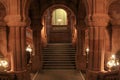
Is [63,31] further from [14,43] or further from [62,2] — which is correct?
[14,43]

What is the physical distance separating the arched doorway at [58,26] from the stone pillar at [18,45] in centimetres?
1152

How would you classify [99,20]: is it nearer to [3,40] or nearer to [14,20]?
[14,20]

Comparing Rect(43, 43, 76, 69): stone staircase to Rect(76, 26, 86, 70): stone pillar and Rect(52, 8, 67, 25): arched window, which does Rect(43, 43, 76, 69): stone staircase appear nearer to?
Rect(76, 26, 86, 70): stone pillar

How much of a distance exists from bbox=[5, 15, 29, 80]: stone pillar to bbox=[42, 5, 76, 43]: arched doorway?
11.5 metres

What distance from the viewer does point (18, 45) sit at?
8391 millimetres

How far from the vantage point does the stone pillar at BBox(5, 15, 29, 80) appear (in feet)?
26.9

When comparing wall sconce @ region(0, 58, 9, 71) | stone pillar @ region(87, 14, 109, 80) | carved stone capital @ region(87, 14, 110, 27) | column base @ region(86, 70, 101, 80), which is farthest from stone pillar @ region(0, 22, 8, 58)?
carved stone capital @ region(87, 14, 110, 27)

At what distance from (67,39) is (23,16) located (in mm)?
12429

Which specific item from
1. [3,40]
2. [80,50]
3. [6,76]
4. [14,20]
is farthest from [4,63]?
[80,50]

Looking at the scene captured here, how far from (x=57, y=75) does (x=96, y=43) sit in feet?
14.8

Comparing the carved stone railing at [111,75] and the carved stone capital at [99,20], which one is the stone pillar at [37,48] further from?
the carved stone railing at [111,75]

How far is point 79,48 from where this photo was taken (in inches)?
533

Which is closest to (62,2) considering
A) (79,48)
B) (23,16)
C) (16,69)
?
(79,48)

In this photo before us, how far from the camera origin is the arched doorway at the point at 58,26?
2052cm
